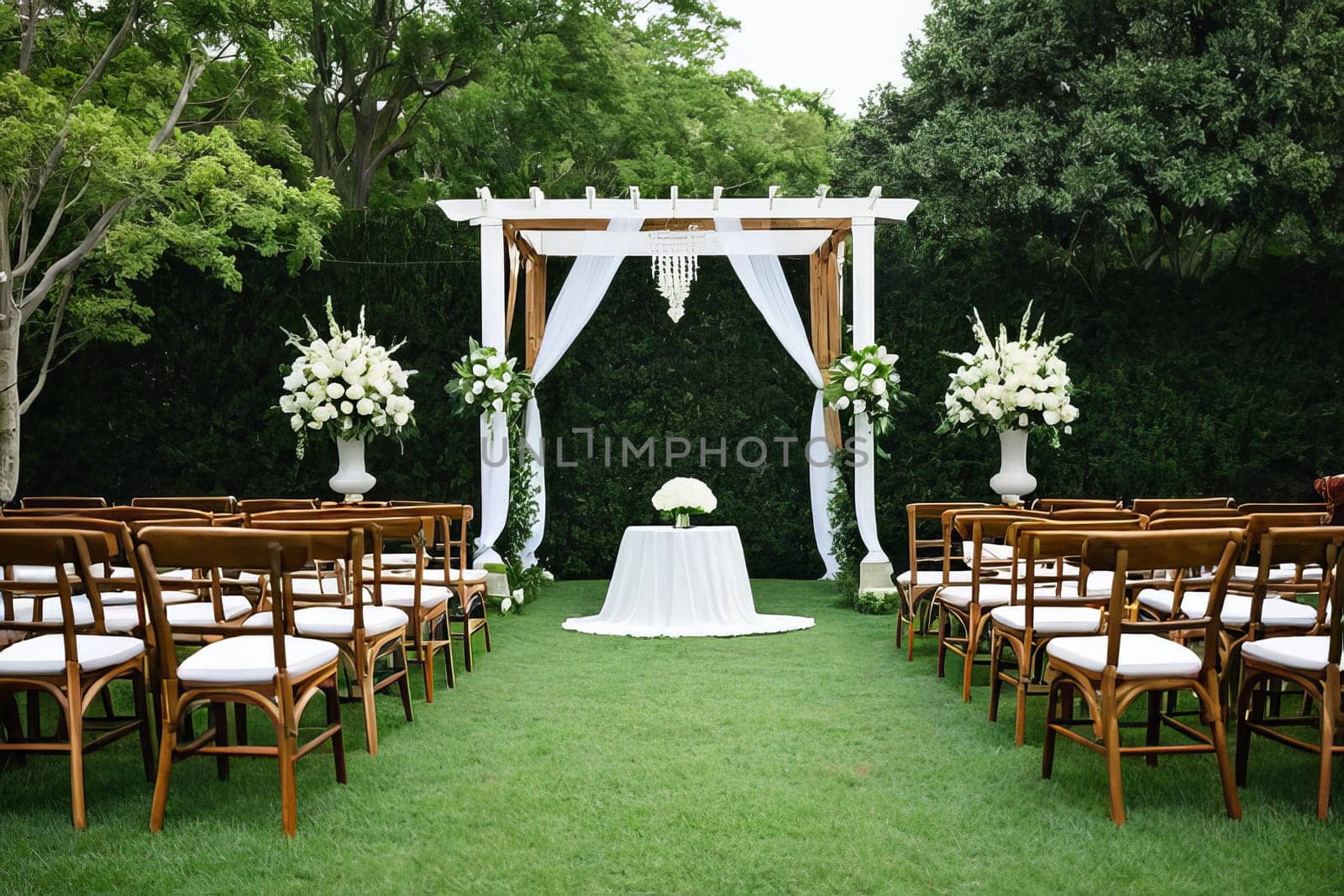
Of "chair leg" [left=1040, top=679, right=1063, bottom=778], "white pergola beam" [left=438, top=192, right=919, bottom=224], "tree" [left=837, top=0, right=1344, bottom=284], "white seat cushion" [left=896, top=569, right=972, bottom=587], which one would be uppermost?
"tree" [left=837, top=0, right=1344, bottom=284]

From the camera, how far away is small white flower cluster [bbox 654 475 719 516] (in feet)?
21.7

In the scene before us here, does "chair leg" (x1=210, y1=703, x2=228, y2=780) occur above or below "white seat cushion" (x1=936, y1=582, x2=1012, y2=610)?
below

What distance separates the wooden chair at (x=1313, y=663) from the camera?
295 cm

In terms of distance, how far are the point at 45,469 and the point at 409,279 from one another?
306 centimetres

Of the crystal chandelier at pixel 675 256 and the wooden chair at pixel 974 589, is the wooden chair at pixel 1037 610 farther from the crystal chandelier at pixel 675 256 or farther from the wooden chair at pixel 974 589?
the crystal chandelier at pixel 675 256

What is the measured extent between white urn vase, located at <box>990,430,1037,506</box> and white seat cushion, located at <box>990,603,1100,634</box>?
352 centimetres

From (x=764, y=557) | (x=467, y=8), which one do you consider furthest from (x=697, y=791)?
(x=467, y=8)

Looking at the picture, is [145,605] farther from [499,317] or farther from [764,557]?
[764,557]

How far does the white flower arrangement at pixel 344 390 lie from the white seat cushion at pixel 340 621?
3.23 metres

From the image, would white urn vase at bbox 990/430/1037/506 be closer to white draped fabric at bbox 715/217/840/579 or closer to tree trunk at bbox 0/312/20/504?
white draped fabric at bbox 715/217/840/579

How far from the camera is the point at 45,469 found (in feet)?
27.8

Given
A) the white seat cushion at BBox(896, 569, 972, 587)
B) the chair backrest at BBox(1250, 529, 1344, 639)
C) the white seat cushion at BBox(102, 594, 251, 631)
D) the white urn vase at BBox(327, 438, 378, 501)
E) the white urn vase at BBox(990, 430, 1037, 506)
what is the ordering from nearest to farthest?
1. the chair backrest at BBox(1250, 529, 1344, 639)
2. the white seat cushion at BBox(102, 594, 251, 631)
3. the white seat cushion at BBox(896, 569, 972, 587)
4. the white urn vase at BBox(327, 438, 378, 501)
5. the white urn vase at BBox(990, 430, 1037, 506)

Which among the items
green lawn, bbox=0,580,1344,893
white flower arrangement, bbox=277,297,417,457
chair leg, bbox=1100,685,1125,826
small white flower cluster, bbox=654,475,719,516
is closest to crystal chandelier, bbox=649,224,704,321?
small white flower cluster, bbox=654,475,719,516

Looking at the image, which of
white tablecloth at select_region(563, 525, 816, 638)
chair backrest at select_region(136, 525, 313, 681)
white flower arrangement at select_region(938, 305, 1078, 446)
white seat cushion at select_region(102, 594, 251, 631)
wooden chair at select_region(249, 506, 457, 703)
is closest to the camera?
chair backrest at select_region(136, 525, 313, 681)
